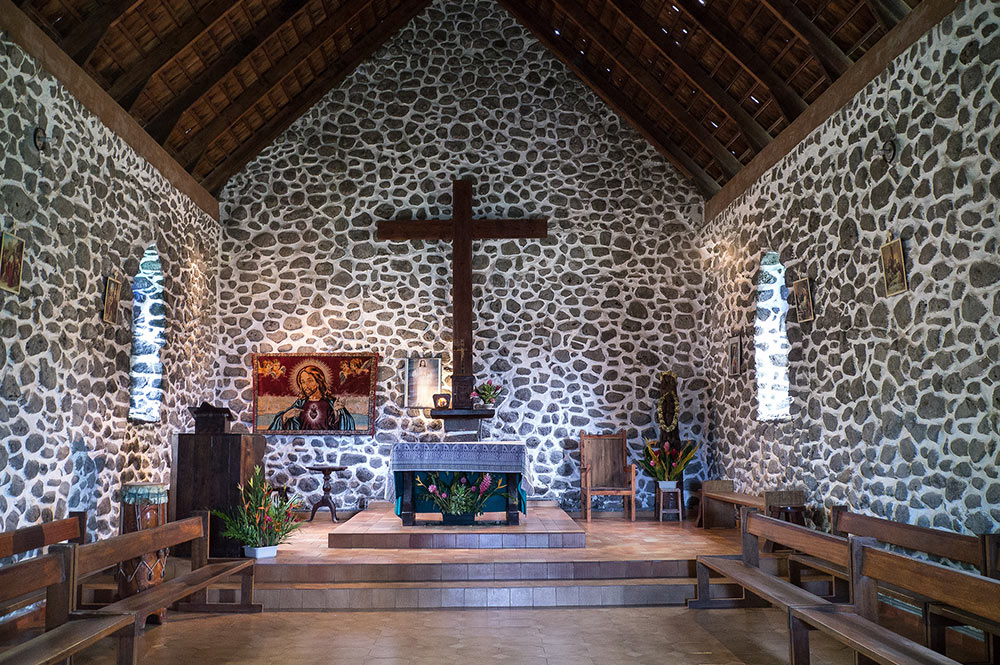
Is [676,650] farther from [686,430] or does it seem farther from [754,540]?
[686,430]

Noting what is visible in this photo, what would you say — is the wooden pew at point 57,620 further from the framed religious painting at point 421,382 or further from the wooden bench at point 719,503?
the framed religious painting at point 421,382

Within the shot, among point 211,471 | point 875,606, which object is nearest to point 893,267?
point 875,606

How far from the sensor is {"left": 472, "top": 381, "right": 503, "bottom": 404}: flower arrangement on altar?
33.0ft

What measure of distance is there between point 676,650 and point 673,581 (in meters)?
1.58

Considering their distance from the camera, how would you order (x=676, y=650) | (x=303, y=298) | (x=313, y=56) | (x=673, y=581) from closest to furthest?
(x=676, y=650) < (x=673, y=581) < (x=313, y=56) < (x=303, y=298)

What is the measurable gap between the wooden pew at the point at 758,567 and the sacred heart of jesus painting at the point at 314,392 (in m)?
5.41

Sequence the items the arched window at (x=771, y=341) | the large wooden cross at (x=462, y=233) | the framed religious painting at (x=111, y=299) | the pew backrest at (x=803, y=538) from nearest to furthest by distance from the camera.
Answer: the pew backrest at (x=803, y=538), the framed religious painting at (x=111, y=299), the arched window at (x=771, y=341), the large wooden cross at (x=462, y=233)

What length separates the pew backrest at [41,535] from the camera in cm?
444

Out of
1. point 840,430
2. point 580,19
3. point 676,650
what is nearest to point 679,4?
point 580,19

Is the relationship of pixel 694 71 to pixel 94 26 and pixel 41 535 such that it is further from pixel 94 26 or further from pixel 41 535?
pixel 41 535

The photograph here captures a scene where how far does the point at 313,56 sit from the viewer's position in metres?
9.88

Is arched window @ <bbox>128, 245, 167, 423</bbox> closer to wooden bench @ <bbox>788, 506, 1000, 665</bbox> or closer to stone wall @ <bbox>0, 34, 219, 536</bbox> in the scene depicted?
stone wall @ <bbox>0, 34, 219, 536</bbox>

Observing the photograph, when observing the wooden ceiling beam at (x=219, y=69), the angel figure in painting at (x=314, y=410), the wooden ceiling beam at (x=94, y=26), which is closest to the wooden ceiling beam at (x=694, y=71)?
the wooden ceiling beam at (x=219, y=69)

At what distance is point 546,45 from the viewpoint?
10695 millimetres
